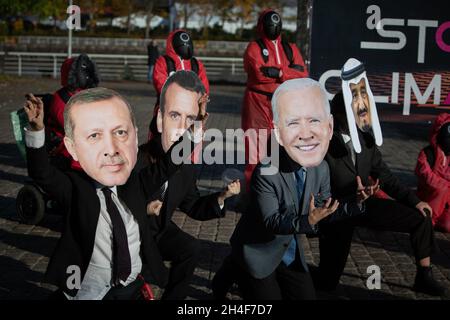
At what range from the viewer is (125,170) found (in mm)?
3191

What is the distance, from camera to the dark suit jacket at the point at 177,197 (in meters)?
4.01

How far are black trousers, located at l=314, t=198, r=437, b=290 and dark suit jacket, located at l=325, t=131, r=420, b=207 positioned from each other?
10cm

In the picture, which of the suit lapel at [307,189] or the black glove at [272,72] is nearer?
the suit lapel at [307,189]

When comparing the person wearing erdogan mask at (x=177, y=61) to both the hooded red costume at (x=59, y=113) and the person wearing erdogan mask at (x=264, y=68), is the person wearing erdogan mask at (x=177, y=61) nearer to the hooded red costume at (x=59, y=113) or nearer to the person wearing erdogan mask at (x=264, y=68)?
the person wearing erdogan mask at (x=264, y=68)

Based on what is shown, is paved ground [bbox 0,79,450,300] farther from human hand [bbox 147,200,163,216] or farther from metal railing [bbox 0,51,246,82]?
metal railing [bbox 0,51,246,82]

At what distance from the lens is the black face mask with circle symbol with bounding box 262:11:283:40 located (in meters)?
7.31

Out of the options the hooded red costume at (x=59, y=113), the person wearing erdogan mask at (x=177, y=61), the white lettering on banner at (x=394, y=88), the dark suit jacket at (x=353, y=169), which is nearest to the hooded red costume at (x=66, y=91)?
the hooded red costume at (x=59, y=113)

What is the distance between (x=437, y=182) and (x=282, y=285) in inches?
145

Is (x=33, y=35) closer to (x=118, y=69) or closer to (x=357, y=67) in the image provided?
(x=118, y=69)

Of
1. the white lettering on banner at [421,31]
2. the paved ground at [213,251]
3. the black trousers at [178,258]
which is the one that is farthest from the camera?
the white lettering on banner at [421,31]

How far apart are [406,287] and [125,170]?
287cm

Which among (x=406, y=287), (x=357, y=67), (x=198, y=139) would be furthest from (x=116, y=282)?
(x=406, y=287)

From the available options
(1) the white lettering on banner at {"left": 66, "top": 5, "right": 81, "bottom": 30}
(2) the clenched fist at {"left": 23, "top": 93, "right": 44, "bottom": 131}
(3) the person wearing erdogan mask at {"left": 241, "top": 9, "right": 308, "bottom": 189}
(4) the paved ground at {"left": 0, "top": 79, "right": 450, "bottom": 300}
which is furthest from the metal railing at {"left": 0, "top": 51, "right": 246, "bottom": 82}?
(2) the clenched fist at {"left": 23, "top": 93, "right": 44, "bottom": 131}

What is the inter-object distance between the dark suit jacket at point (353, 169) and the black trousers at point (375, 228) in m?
0.10
